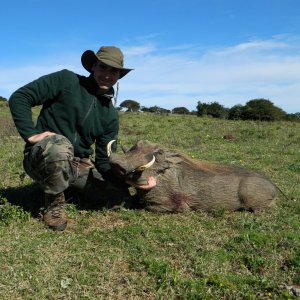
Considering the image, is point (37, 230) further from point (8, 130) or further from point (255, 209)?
point (8, 130)

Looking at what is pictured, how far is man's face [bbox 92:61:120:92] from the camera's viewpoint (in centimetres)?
507

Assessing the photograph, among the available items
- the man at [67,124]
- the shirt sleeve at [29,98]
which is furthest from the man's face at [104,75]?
the shirt sleeve at [29,98]

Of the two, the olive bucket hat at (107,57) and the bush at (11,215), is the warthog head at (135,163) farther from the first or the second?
the bush at (11,215)

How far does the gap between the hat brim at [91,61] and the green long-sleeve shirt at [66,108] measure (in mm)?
140

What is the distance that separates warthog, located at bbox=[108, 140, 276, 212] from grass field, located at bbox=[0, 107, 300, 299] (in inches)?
6.2

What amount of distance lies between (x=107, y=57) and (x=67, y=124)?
2.77 ft

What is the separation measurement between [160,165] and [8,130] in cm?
994

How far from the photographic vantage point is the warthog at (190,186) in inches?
212

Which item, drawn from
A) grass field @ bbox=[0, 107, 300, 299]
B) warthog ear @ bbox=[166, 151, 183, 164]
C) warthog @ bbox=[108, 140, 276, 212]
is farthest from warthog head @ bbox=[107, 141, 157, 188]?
grass field @ bbox=[0, 107, 300, 299]

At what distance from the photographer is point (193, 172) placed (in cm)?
560

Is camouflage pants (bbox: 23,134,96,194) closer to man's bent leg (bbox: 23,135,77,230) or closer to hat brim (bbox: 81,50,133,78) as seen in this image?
man's bent leg (bbox: 23,135,77,230)

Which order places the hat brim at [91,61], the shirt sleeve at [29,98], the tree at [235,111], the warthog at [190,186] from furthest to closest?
1. the tree at [235,111]
2. the warthog at [190,186]
3. the hat brim at [91,61]
4. the shirt sleeve at [29,98]

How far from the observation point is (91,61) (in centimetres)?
523

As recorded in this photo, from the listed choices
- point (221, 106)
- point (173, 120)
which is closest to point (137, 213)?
point (173, 120)
